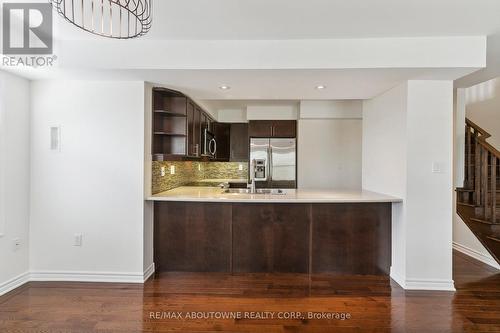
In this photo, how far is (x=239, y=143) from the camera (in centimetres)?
636

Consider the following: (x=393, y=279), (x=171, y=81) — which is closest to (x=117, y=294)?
(x=171, y=81)

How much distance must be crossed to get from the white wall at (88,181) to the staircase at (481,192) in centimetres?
403

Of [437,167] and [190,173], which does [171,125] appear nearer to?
[190,173]

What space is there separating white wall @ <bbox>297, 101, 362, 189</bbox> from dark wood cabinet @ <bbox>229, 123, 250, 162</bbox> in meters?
1.30

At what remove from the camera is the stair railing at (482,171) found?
3.50 metres

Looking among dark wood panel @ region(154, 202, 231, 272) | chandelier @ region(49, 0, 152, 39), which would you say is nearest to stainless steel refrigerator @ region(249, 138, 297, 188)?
dark wood panel @ region(154, 202, 231, 272)

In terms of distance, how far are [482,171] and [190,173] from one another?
4.37 metres

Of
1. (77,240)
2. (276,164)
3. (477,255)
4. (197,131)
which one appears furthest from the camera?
(276,164)

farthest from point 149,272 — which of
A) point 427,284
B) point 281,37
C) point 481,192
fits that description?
point 481,192

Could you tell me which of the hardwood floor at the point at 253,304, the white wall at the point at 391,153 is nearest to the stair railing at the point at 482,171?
the hardwood floor at the point at 253,304

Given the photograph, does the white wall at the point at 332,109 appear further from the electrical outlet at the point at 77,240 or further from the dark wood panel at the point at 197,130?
the electrical outlet at the point at 77,240

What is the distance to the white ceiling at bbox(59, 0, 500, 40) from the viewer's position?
2131 millimetres

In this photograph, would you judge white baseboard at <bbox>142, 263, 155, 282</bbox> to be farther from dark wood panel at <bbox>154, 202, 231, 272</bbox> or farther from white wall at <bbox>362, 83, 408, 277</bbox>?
white wall at <bbox>362, 83, 408, 277</bbox>

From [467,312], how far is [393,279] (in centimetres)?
77
